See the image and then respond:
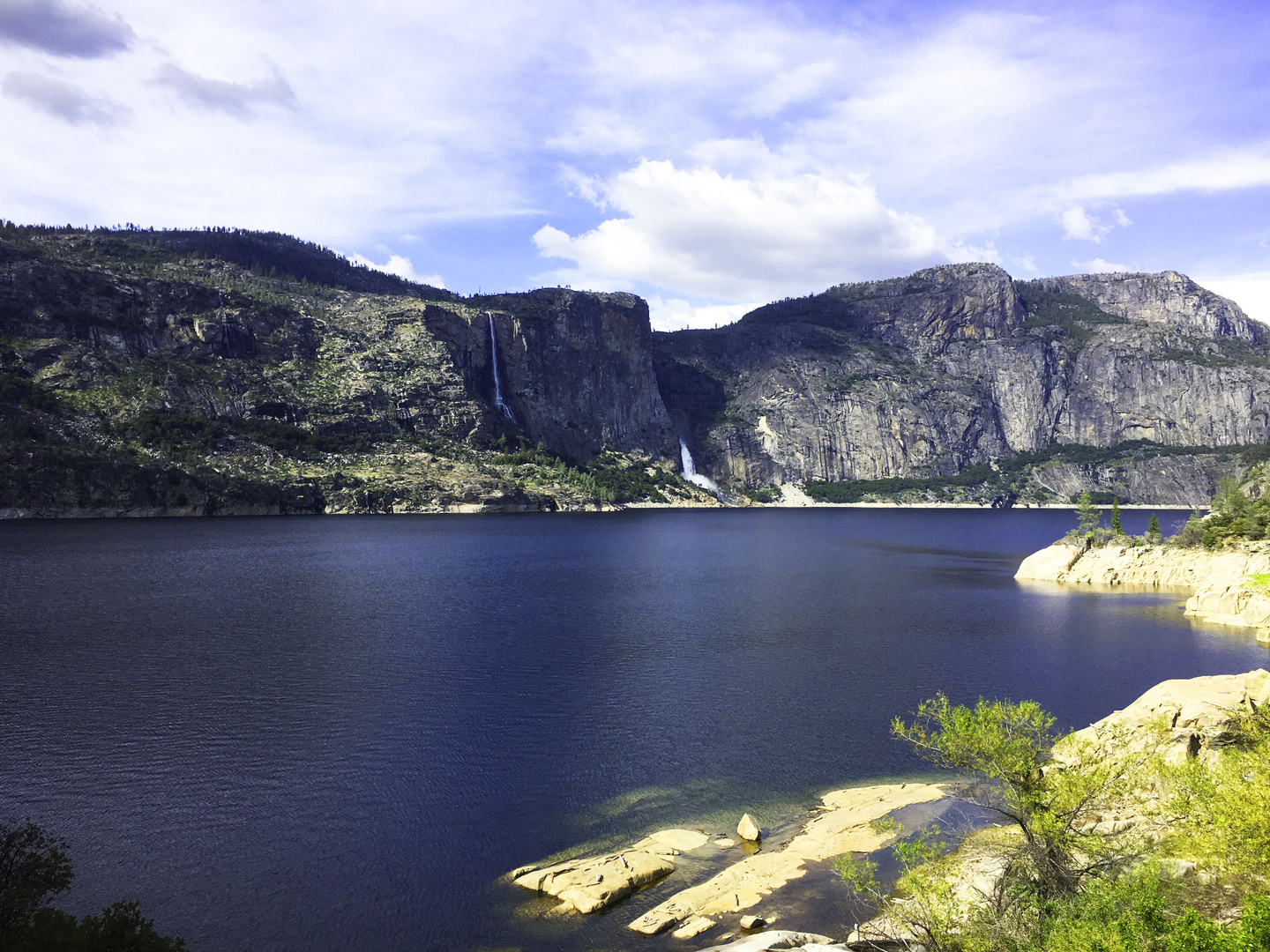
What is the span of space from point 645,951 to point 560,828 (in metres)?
8.67

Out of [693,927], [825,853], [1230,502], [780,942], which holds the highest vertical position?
[1230,502]

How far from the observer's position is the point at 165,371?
609ft

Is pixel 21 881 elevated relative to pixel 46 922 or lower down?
elevated

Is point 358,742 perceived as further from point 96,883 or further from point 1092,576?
point 1092,576

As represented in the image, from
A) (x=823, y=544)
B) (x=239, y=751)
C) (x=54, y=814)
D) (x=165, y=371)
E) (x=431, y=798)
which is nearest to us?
(x=54, y=814)

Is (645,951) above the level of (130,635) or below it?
below

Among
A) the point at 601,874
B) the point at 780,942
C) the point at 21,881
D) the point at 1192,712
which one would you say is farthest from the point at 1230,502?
the point at 21,881

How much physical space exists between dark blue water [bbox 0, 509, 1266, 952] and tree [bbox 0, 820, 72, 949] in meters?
5.49

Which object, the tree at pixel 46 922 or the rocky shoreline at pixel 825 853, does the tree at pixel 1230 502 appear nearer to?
the rocky shoreline at pixel 825 853

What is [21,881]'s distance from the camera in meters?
18.5

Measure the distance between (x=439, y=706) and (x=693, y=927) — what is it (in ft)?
82.4

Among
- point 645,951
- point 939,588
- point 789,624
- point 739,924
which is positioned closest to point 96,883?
point 645,951

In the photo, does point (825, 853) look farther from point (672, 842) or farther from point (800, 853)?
point (672, 842)

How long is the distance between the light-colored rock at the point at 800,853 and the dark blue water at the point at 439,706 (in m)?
→ 1.43
